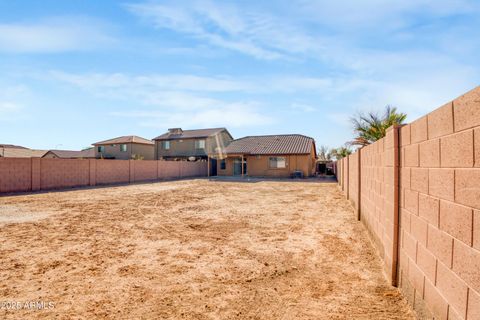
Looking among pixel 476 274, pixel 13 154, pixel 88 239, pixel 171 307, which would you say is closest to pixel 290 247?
pixel 171 307

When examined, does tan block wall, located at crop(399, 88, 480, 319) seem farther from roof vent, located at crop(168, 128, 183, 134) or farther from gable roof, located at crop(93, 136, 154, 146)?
gable roof, located at crop(93, 136, 154, 146)

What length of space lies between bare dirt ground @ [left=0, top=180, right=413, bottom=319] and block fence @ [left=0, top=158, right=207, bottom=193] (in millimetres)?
9716

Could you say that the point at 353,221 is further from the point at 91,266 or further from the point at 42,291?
the point at 42,291

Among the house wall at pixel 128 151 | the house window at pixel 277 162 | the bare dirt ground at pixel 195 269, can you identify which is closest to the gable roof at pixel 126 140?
the house wall at pixel 128 151

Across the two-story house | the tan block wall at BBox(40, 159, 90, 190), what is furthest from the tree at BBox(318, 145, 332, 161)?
the tan block wall at BBox(40, 159, 90, 190)

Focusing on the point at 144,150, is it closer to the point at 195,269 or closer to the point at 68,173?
the point at 68,173

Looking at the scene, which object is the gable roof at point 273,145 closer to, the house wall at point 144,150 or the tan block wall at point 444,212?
the house wall at point 144,150

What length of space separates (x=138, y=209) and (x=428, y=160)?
32.0ft

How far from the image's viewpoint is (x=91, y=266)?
4.72 metres

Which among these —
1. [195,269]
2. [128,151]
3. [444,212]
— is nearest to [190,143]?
[128,151]

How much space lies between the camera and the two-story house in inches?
1522

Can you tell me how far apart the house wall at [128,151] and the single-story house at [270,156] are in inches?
531

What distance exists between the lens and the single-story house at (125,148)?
40969 mm

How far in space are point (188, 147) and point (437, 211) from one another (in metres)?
38.1
